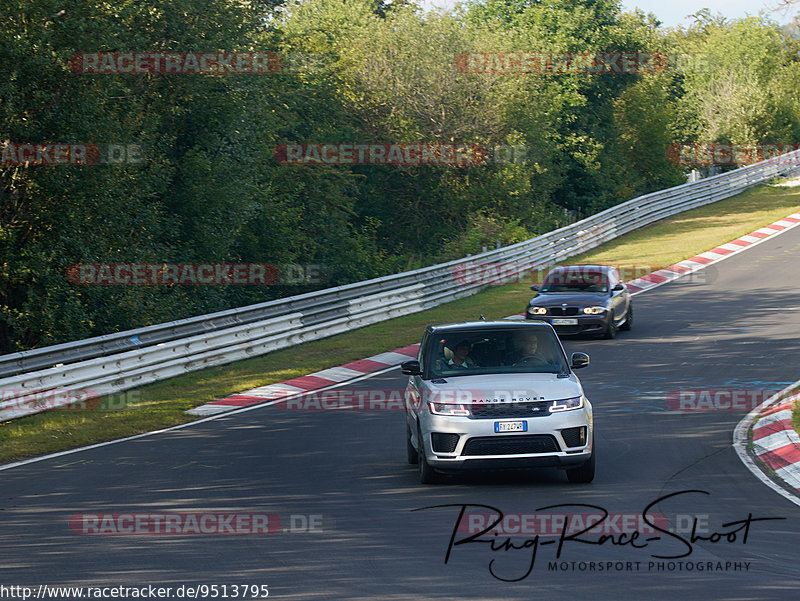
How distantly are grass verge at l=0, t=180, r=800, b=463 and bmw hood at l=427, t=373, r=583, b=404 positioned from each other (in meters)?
4.05

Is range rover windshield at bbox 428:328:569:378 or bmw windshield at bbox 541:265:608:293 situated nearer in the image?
range rover windshield at bbox 428:328:569:378

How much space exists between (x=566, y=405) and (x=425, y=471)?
1605mm

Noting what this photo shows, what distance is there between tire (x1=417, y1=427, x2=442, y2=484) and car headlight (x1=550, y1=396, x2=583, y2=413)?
138cm

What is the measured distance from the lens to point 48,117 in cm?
2169

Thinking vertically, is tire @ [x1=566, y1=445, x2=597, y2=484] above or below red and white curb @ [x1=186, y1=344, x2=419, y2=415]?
above

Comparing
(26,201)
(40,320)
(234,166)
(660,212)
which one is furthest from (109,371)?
(660,212)

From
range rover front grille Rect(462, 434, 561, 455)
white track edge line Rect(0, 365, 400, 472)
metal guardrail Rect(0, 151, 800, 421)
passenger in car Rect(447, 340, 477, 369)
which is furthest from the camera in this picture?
metal guardrail Rect(0, 151, 800, 421)

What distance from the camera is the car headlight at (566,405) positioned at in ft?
33.8

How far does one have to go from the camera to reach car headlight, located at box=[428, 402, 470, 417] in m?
10.3

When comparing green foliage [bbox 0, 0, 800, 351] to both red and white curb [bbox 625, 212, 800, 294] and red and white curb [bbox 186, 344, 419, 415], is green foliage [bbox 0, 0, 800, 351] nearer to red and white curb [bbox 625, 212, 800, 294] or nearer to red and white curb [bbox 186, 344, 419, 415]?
red and white curb [bbox 186, 344, 419, 415]

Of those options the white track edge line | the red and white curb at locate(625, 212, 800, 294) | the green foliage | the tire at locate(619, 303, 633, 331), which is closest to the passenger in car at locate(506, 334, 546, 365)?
the white track edge line

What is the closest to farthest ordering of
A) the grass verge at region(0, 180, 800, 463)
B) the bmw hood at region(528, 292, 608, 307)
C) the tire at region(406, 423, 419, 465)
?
the tire at region(406, 423, 419, 465)
the grass verge at region(0, 180, 800, 463)
the bmw hood at region(528, 292, 608, 307)

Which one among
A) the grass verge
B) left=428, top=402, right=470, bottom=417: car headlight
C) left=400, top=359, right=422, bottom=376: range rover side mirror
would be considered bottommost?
the grass verge

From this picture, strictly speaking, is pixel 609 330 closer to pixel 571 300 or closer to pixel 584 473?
pixel 571 300
